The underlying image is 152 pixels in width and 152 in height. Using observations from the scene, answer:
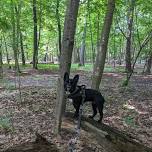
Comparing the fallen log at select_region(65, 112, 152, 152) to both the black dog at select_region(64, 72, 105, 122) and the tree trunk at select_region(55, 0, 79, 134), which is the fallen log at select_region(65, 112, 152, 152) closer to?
the black dog at select_region(64, 72, 105, 122)

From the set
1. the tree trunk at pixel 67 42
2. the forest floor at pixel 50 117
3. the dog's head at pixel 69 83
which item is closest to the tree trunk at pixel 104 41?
the forest floor at pixel 50 117

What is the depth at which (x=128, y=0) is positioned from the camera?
15.2 meters

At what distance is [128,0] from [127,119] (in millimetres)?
8374

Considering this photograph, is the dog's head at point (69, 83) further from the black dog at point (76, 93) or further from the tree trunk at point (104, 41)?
the tree trunk at point (104, 41)

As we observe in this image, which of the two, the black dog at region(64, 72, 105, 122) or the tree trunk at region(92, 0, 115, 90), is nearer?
the black dog at region(64, 72, 105, 122)

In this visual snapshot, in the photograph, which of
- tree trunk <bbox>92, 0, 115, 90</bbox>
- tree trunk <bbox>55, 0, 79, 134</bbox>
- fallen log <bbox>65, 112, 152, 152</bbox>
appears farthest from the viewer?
tree trunk <bbox>92, 0, 115, 90</bbox>

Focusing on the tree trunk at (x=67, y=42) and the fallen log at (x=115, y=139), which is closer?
the fallen log at (x=115, y=139)

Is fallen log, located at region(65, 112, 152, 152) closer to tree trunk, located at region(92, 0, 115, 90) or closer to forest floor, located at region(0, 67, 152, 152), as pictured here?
forest floor, located at region(0, 67, 152, 152)

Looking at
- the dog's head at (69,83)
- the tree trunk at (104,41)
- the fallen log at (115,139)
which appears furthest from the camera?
the tree trunk at (104,41)

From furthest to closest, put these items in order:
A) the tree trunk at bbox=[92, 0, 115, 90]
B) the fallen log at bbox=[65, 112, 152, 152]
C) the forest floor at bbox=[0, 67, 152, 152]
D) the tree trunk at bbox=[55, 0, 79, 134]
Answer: the tree trunk at bbox=[92, 0, 115, 90]
the forest floor at bbox=[0, 67, 152, 152]
the tree trunk at bbox=[55, 0, 79, 134]
the fallen log at bbox=[65, 112, 152, 152]

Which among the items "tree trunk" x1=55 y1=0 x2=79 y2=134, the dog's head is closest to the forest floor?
"tree trunk" x1=55 y1=0 x2=79 y2=134

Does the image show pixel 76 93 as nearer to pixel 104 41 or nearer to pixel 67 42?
pixel 67 42

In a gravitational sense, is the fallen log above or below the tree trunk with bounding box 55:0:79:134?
below

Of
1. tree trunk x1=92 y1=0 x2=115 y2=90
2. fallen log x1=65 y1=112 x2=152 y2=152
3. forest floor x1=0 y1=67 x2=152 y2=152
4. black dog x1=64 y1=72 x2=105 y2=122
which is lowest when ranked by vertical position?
forest floor x1=0 y1=67 x2=152 y2=152
